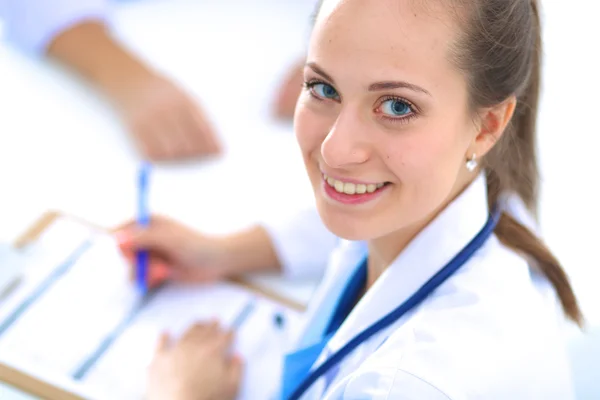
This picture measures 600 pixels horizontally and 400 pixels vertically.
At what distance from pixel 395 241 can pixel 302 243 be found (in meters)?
0.25

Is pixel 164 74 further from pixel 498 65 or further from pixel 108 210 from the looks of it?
pixel 498 65

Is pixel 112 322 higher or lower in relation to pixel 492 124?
lower

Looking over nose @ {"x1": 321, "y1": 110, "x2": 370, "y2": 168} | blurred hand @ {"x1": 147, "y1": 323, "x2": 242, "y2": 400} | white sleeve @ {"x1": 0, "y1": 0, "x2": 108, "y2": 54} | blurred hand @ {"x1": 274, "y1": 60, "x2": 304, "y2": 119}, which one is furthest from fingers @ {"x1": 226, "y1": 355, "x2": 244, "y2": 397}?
white sleeve @ {"x1": 0, "y1": 0, "x2": 108, "y2": 54}

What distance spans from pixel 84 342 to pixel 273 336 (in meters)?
0.25

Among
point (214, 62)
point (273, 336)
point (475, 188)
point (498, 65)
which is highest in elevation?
point (498, 65)

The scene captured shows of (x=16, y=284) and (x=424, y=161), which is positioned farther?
(x=16, y=284)

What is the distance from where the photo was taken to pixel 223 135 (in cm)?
123

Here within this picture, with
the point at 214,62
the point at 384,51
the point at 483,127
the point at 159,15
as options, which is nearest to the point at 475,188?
the point at 483,127

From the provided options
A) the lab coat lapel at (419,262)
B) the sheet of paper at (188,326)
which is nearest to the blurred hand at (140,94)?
the sheet of paper at (188,326)

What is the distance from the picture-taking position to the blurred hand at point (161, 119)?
1.18 metres

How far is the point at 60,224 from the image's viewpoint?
102 cm

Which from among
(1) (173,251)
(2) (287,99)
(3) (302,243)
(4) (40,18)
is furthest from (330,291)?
(4) (40,18)

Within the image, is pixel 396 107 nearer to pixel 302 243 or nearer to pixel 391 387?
pixel 391 387

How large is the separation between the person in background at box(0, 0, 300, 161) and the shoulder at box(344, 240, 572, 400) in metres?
0.61
